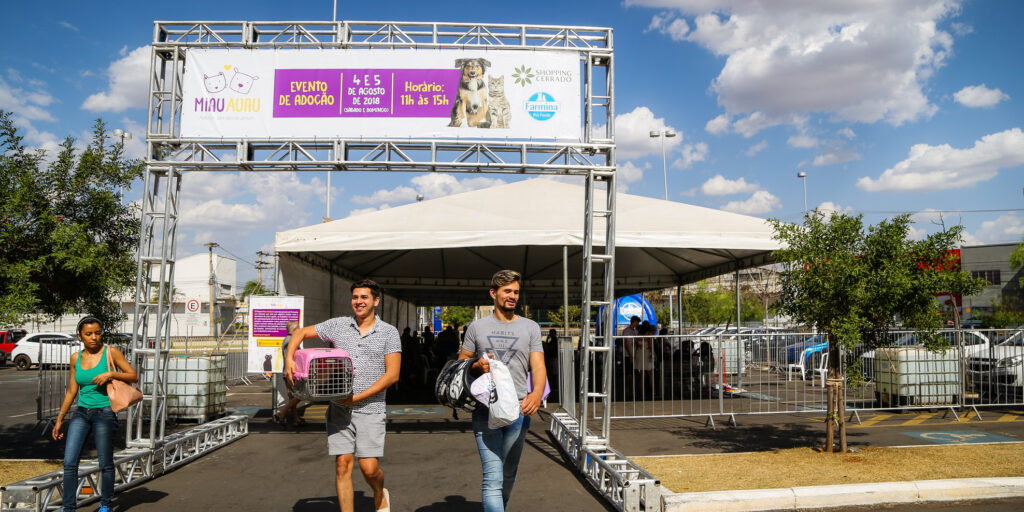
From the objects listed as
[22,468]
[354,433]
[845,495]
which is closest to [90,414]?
[354,433]

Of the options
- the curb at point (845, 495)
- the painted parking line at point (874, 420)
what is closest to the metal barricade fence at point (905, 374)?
the painted parking line at point (874, 420)

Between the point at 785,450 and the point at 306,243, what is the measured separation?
804cm

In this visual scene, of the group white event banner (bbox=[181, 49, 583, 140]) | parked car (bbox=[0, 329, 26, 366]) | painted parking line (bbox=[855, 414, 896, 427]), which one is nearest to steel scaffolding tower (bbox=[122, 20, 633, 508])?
white event banner (bbox=[181, 49, 583, 140])

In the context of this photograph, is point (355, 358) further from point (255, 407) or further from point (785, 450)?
point (255, 407)

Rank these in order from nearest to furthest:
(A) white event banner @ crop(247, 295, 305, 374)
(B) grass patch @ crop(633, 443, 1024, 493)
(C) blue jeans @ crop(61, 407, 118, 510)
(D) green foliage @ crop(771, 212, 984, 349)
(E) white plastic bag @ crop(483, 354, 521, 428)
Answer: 1. (E) white plastic bag @ crop(483, 354, 521, 428)
2. (C) blue jeans @ crop(61, 407, 118, 510)
3. (B) grass patch @ crop(633, 443, 1024, 493)
4. (D) green foliage @ crop(771, 212, 984, 349)
5. (A) white event banner @ crop(247, 295, 305, 374)

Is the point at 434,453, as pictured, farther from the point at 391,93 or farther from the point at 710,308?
the point at 710,308

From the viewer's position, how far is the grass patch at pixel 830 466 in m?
6.50

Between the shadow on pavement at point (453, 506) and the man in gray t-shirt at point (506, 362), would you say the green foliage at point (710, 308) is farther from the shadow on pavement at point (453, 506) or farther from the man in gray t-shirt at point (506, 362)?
the man in gray t-shirt at point (506, 362)

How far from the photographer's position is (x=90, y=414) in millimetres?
5355

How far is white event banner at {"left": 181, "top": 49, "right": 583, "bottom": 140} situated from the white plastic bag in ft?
14.1

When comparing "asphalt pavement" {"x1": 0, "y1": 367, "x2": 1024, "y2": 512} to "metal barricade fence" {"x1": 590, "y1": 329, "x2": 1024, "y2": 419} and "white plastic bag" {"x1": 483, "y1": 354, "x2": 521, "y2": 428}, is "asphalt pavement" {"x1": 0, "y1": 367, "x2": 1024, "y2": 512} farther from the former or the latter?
"white plastic bag" {"x1": 483, "y1": 354, "x2": 521, "y2": 428}

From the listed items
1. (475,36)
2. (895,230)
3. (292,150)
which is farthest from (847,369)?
(292,150)

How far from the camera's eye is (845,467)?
7105mm

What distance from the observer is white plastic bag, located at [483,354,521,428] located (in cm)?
409
